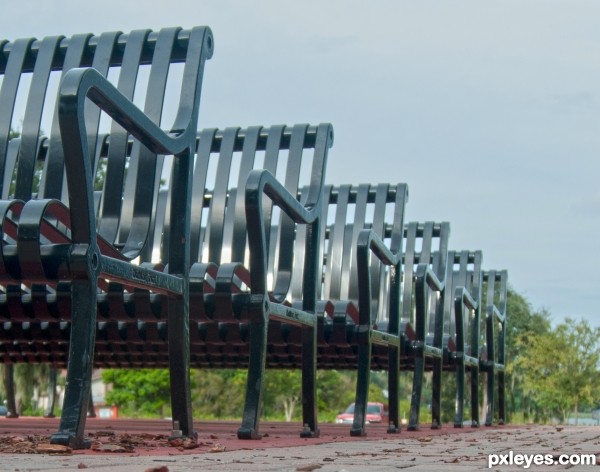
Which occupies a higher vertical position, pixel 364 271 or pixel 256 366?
pixel 364 271

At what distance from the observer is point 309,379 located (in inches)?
239

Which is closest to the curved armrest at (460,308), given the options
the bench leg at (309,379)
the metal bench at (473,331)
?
the metal bench at (473,331)

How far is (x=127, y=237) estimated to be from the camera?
15.0 ft

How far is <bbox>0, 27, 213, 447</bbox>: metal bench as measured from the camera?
11.9 feet

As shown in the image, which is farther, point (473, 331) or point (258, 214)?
point (473, 331)

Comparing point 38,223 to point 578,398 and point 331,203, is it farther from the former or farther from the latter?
point 578,398

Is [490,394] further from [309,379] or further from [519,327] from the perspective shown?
[519,327]

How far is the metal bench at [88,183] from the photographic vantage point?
3.63 meters

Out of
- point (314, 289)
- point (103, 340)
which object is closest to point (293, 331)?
point (314, 289)

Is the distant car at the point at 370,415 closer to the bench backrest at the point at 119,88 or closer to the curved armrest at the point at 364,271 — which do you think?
the curved armrest at the point at 364,271

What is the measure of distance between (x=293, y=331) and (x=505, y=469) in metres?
3.47

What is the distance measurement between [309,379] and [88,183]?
2742 millimetres

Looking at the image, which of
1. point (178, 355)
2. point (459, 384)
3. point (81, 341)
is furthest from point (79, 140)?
point (459, 384)

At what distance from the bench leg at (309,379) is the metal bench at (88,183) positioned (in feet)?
4.30
